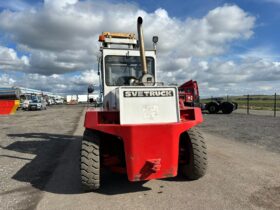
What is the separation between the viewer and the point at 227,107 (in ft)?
77.9

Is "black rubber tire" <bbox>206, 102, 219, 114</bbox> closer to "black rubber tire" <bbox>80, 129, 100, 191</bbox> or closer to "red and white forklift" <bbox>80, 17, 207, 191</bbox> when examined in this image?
"red and white forklift" <bbox>80, 17, 207, 191</bbox>

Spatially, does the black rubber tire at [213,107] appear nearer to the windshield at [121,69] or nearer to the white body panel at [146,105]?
the windshield at [121,69]

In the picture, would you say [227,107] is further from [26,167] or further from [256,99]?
[26,167]

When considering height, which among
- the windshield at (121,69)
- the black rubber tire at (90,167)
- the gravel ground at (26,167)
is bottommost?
the gravel ground at (26,167)

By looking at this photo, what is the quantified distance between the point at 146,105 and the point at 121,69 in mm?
2010

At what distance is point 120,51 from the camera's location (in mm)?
6461

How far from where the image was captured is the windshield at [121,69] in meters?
6.35

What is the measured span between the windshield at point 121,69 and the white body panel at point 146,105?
1.61 m

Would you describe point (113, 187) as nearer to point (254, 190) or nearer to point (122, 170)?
point (122, 170)

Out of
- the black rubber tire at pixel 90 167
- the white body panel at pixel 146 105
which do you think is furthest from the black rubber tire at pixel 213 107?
the black rubber tire at pixel 90 167

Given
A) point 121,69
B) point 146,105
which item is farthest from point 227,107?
point 146,105

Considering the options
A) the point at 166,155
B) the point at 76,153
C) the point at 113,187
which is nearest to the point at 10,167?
the point at 76,153

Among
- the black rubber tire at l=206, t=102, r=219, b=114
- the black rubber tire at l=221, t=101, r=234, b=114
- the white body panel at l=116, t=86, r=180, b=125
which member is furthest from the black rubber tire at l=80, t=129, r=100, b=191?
the black rubber tire at l=206, t=102, r=219, b=114

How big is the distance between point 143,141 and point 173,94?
1.00 meters
